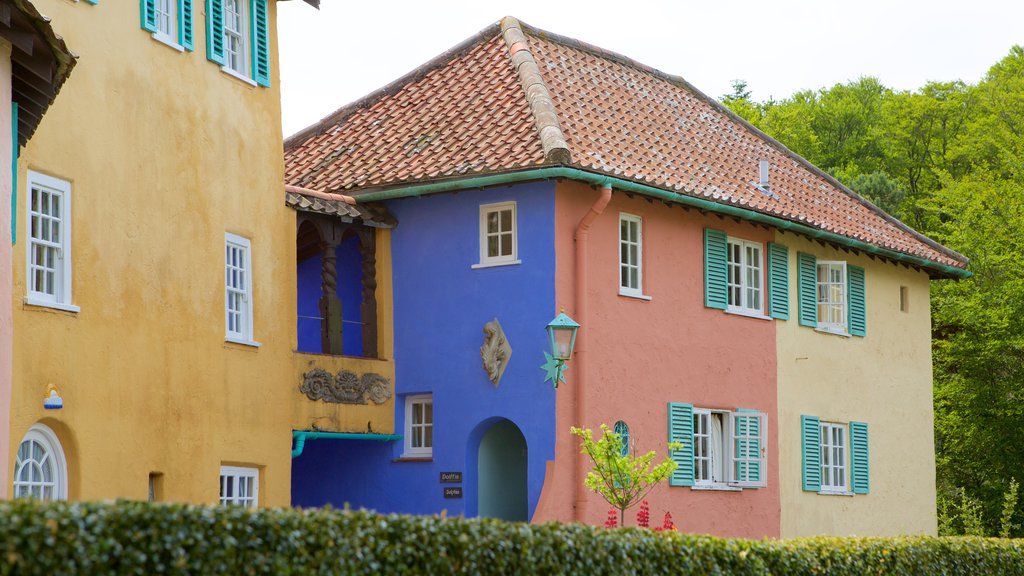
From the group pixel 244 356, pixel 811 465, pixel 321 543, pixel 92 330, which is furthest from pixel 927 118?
pixel 321 543

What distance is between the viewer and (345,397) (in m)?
21.3

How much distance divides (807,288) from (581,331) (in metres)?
6.38

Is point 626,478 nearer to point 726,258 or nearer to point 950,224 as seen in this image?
point 726,258

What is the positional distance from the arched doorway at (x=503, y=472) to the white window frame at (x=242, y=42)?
19.5 ft

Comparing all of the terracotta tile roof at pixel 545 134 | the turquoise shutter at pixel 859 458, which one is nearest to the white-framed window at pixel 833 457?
the turquoise shutter at pixel 859 458

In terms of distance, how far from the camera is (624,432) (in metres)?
21.4

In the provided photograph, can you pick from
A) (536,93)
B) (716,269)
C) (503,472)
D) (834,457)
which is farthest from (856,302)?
(503,472)

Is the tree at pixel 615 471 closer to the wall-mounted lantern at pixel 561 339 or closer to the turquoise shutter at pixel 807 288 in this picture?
the wall-mounted lantern at pixel 561 339

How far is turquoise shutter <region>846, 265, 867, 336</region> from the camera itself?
87.3 ft

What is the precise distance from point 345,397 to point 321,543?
11.7 metres

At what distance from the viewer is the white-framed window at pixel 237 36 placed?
19750mm

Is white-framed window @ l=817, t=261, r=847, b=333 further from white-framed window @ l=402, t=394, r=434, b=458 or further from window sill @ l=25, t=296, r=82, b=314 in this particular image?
window sill @ l=25, t=296, r=82, b=314

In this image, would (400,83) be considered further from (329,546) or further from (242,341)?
(329,546)

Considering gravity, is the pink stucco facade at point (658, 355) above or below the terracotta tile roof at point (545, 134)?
below
